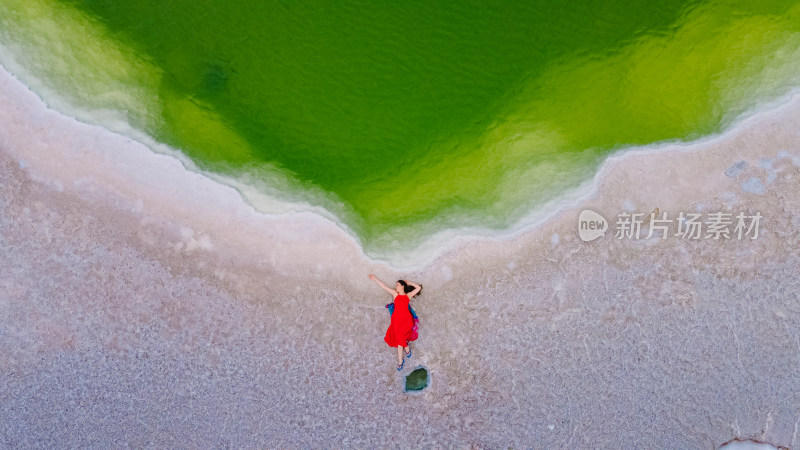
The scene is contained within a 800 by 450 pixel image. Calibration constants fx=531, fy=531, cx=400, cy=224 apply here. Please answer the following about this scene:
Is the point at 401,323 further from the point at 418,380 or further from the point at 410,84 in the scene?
the point at 410,84

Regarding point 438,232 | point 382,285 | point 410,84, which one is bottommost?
point 382,285

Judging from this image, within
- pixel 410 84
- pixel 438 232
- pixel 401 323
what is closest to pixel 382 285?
pixel 401 323

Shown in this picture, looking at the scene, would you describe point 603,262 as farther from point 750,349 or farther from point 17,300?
point 17,300

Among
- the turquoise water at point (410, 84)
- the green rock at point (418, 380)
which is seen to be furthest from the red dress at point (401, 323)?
the turquoise water at point (410, 84)

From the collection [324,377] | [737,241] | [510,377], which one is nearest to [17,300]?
[324,377]

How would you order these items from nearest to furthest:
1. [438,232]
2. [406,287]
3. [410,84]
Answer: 1. [406,287]
2. [438,232]
3. [410,84]

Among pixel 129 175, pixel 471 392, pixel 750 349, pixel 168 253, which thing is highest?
pixel 129 175
